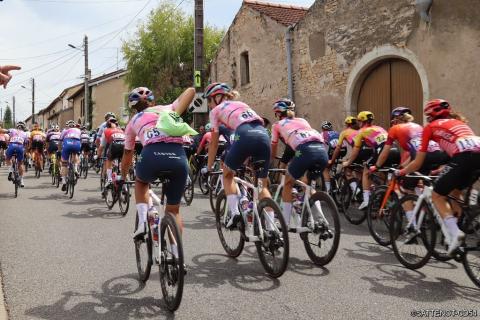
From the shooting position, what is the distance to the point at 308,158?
5.62 meters

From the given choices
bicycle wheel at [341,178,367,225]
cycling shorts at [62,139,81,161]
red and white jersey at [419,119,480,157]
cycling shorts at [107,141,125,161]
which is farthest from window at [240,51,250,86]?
red and white jersey at [419,119,480,157]

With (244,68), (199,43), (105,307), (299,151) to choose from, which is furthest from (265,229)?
(244,68)

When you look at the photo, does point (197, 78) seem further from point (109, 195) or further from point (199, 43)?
point (109, 195)

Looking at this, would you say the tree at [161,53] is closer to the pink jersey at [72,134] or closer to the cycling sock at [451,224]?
the pink jersey at [72,134]

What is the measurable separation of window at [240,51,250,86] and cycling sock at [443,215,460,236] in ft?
49.6

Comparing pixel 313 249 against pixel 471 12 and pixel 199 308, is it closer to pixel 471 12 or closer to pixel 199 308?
pixel 199 308

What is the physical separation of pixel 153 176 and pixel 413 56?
8.68 meters

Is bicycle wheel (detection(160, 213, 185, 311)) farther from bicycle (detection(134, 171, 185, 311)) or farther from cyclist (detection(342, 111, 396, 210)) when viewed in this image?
cyclist (detection(342, 111, 396, 210))

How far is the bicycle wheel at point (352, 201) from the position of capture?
8.14 m

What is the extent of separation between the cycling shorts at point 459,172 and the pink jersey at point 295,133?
4.95 feet

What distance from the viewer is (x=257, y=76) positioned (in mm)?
18078

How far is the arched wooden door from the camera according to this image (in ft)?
37.1

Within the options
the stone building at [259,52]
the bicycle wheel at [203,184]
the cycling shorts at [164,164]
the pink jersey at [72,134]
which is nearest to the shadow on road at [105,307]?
the cycling shorts at [164,164]

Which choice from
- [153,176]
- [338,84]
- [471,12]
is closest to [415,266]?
[153,176]
